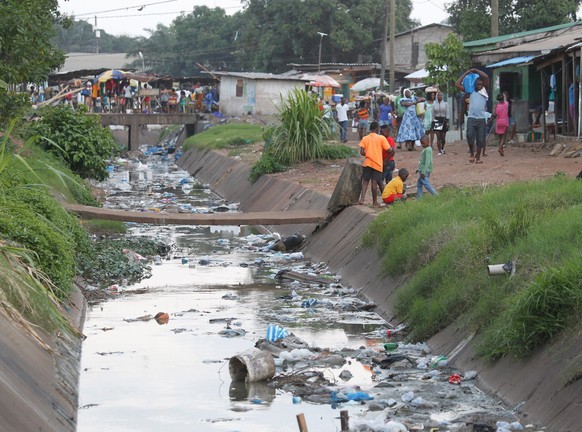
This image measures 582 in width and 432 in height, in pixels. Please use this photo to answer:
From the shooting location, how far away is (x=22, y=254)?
10.2 meters

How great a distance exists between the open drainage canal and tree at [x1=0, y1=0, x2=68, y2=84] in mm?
4082

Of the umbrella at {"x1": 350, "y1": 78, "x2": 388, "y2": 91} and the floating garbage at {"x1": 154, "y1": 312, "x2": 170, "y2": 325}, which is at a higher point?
the umbrella at {"x1": 350, "y1": 78, "x2": 388, "y2": 91}

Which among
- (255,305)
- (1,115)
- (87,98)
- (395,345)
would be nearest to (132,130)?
(87,98)

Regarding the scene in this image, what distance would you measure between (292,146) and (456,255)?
15.5 meters

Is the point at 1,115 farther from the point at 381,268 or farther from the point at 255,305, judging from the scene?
the point at 381,268

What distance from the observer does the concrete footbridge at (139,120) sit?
1981 inches

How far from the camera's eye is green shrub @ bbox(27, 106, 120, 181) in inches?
1020

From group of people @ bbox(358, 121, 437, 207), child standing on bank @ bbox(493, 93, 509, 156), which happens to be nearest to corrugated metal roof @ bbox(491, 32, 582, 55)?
child standing on bank @ bbox(493, 93, 509, 156)

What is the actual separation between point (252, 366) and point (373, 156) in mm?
8261

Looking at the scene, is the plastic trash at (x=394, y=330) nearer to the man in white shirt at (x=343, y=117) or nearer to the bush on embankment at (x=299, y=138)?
the bush on embankment at (x=299, y=138)

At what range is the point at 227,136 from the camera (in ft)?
140

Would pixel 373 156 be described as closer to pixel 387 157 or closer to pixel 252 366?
pixel 387 157

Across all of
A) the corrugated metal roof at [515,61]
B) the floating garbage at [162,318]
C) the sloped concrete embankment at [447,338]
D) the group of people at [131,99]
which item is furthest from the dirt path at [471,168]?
the group of people at [131,99]

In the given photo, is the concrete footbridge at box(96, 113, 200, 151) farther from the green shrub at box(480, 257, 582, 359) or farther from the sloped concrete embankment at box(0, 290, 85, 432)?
the green shrub at box(480, 257, 582, 359)
